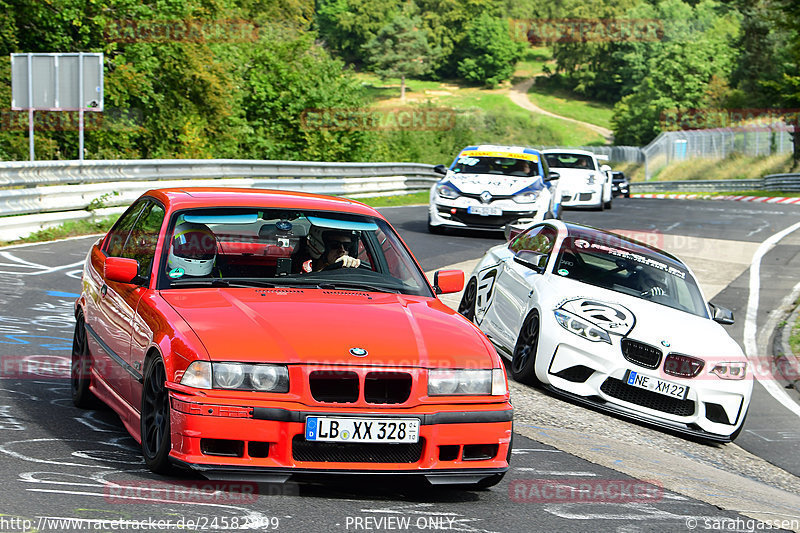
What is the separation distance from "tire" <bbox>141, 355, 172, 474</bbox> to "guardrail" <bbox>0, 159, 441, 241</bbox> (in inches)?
443

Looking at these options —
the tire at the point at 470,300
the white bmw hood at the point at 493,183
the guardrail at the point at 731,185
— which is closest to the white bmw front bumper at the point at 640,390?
the tire at the point at 470,300

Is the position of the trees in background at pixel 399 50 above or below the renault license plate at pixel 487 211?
above

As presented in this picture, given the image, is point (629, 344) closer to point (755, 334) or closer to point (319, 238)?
point (319, 238)

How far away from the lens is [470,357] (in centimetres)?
529

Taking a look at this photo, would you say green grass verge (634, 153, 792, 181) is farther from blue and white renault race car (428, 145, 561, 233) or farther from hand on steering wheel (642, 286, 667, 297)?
hand on steering wheel (642, 286, 667, 297)

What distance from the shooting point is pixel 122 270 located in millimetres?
5895

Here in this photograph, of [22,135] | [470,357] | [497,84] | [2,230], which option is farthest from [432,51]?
[470,357]

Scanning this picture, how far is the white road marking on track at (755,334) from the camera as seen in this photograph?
1147 centimetres

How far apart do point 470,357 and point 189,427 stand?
136cm
